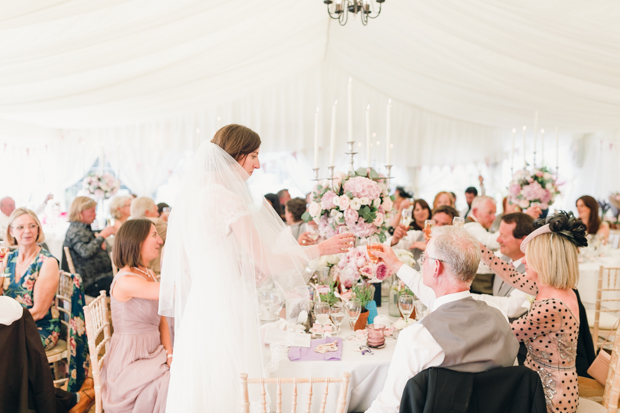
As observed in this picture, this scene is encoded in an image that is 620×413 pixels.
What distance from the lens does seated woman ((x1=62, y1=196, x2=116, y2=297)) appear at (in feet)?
15.2

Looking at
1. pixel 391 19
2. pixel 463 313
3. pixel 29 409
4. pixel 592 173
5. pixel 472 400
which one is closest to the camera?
pixel 472 400

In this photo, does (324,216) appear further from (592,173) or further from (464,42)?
(592,173)

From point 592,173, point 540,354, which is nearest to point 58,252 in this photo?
point 540,354

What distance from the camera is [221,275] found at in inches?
82.0

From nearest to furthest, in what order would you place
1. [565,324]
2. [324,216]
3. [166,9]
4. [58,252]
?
[565,324] → [324,216] → [166,9] → [58,252]

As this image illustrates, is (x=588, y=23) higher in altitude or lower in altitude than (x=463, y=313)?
higher

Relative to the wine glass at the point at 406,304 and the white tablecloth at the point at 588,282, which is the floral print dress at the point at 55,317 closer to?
the wine glass at the point at 406,304

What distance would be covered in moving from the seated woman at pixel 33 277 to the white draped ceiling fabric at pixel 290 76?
1.35 meters

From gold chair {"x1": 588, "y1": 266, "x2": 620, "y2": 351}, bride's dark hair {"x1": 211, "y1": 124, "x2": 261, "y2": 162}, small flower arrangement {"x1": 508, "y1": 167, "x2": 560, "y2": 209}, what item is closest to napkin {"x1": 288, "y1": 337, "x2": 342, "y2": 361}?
bride's dark hair {"x1": 211, "y1": 124, "x2": 261, "y2": 162}

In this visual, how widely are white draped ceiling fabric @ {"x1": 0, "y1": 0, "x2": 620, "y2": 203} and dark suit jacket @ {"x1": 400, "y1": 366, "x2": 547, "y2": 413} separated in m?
2.68

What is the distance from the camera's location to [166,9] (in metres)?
3.78

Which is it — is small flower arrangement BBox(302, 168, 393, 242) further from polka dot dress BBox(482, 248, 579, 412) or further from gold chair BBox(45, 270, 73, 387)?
gold chair BBox(45, 270, 73, 387)

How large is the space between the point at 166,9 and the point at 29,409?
3.03 metres

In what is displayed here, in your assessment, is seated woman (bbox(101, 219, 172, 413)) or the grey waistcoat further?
seated woman (bbox(101, 219, 172, 413))
